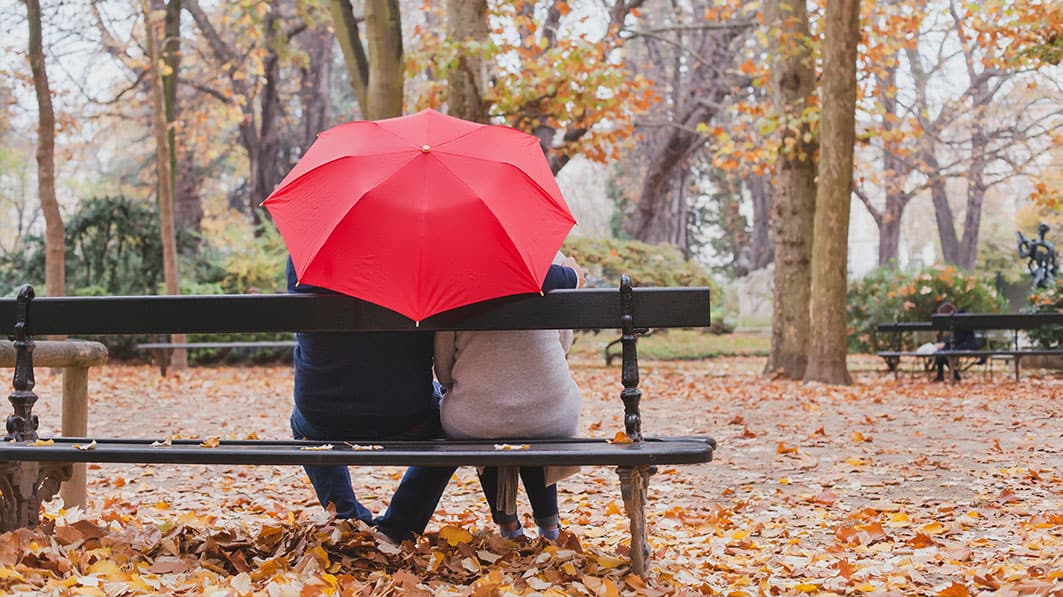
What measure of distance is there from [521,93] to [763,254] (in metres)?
25.5

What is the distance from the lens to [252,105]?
27.2 meters

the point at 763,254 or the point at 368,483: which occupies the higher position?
the point at 763,254

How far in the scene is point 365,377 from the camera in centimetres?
384

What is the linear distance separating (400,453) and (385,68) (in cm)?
979

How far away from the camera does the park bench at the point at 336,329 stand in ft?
11.2

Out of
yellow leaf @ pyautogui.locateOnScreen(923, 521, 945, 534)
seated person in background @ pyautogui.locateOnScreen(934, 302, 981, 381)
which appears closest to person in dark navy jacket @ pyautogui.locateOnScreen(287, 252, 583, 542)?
yellow leaf @ pyautogui.locateOnScreen(923, 521, 945, 534)

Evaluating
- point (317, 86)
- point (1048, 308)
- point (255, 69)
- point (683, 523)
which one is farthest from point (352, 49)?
point (317, 86)

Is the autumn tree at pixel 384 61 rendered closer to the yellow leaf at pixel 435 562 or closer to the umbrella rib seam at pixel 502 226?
the umbrella rib seam at pixel 502 226

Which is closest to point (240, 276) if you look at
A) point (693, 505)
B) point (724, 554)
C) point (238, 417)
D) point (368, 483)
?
point (238, 417)

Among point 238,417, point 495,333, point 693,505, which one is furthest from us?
point 238,417

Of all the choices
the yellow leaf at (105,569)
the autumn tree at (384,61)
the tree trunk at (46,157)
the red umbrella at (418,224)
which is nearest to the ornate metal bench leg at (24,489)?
the yellow leaf at (105,569)

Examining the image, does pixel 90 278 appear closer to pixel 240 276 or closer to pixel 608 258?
pixel 240 276

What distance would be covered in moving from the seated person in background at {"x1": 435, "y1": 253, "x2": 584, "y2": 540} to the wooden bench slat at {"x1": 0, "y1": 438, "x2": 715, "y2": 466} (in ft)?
0.31

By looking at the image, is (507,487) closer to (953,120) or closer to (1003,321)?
(1003,321)
